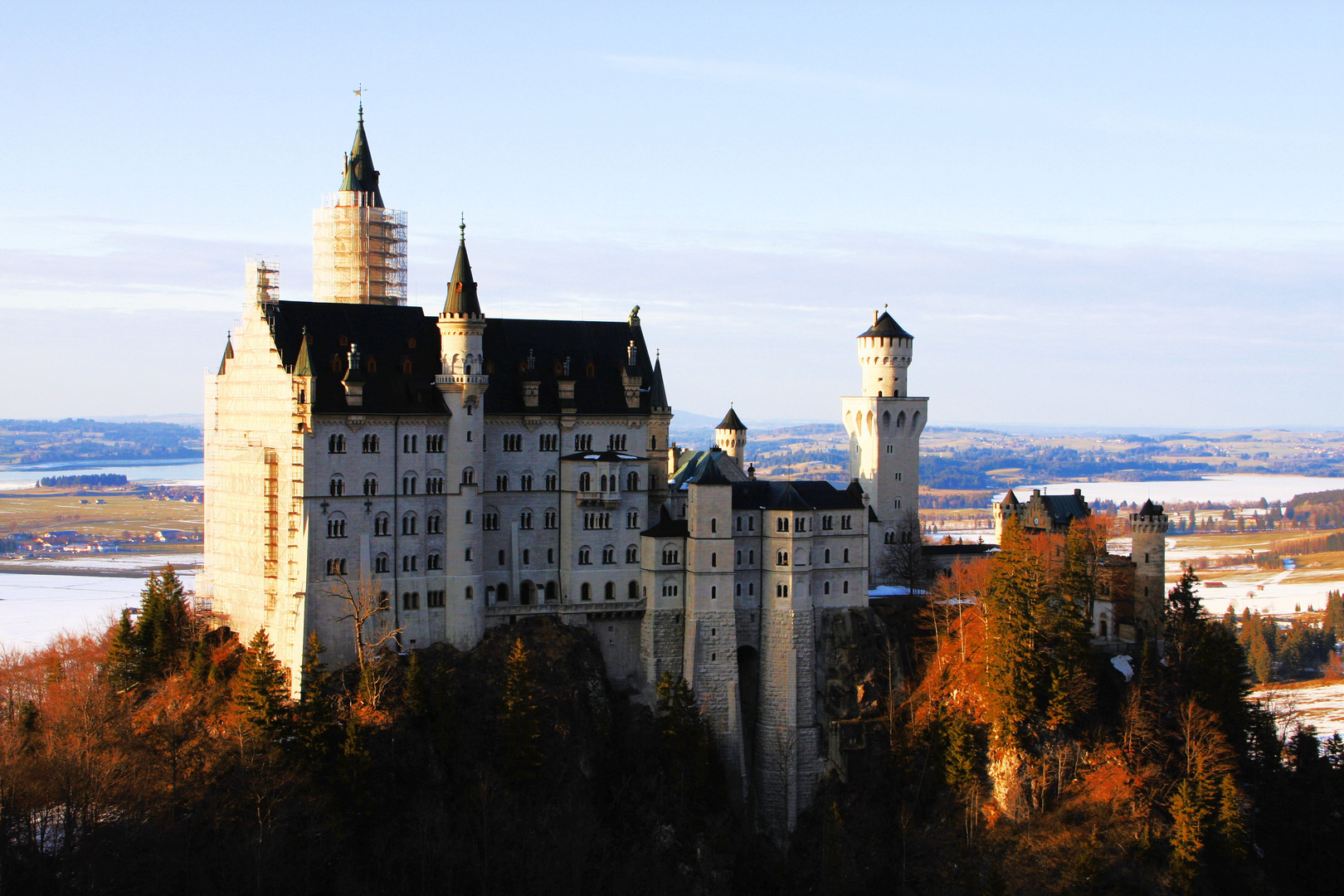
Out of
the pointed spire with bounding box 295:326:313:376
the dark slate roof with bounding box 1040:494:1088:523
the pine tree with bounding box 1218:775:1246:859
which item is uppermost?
the pointed spire with bounding box 295:326:313:376

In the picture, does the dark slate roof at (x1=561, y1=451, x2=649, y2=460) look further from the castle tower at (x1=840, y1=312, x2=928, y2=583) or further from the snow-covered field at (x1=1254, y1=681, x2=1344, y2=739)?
the snow-covered field at (x1=1254, y1=681, x2=1344, y2=739)

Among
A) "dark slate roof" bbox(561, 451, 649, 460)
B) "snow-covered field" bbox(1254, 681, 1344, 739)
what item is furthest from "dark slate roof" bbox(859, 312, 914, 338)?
"snow-covered field" bbox(1254, 681, 1344, 739)

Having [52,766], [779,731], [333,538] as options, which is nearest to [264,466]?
[333,538]

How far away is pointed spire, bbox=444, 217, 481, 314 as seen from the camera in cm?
8019

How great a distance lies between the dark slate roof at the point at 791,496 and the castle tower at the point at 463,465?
16.1 m

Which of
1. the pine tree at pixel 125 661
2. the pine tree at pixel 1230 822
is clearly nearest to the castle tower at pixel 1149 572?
the pine tree at pixel 1230 822

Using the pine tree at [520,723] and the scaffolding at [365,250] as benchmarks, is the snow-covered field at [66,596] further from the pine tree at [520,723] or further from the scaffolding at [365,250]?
the pine tree at [520,723]

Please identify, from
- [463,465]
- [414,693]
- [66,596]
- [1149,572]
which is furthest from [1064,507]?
[66,596]

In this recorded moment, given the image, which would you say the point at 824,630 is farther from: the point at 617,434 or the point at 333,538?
the point at 333,538

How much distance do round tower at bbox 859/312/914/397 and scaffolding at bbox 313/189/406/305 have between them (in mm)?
32606

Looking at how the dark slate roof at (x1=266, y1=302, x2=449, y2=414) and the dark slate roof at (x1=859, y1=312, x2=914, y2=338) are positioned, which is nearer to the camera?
the dark slate roof at (x1=266, y1=302, x2=449, y2=414)

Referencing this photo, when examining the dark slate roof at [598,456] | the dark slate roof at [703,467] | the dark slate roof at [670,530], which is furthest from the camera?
the dark slate roof at [703,467]

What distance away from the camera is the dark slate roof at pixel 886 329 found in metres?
97.5

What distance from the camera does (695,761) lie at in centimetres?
8069
